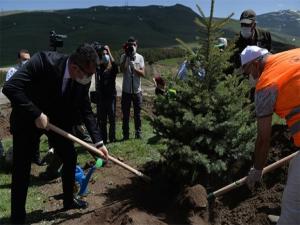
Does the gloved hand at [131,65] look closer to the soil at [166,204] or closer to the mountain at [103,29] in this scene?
the soil at [166,204]

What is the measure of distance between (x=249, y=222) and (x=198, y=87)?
180 cm

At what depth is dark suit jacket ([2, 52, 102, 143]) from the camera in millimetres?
5270

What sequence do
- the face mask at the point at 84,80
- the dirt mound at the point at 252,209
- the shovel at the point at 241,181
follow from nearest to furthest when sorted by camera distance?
the face mask at the point at 84,80 → the shovel at the point at 241,181 → the dirt mound at the point at 252,209

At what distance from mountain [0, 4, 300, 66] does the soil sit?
31.7m

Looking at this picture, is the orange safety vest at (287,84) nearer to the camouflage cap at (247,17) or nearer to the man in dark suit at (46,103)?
the man in dark suit at (46,103)

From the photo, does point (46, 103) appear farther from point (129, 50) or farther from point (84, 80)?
point (129, 50)

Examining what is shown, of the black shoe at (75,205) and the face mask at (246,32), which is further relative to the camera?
the face mask at (246,32)

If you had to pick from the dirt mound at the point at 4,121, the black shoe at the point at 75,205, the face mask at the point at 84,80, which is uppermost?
the face mask at the point at 84,80

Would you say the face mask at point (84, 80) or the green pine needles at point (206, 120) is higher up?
the face mask at point (84, 80)

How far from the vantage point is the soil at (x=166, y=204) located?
19.2 ft

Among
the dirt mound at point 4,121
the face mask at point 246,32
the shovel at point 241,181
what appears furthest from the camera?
the dirt mound at point 4,121

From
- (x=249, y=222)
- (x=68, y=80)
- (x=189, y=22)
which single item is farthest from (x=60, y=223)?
(x=189, y=22)

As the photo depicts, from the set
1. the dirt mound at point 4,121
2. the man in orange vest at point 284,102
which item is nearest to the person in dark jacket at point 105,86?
the dirt mound at point 4,121

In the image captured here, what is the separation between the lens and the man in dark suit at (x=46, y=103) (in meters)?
5.25
